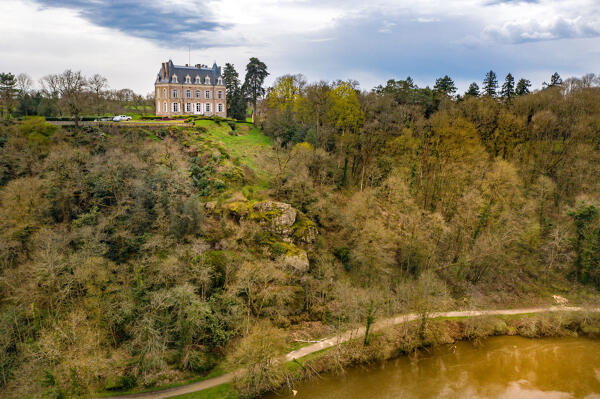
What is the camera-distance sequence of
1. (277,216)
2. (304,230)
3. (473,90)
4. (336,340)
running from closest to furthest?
1. (336,340)
2. (277,216)
3. (304,230)
4. (473,90)

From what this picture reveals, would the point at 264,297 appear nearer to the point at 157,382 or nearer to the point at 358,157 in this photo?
the point at 157,382

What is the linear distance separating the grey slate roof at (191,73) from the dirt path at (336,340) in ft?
174

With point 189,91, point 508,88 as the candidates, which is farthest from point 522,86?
point 189,91

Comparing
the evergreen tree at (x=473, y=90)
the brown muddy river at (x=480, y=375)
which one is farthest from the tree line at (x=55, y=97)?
the evergreen tree at (x=473, y=90)

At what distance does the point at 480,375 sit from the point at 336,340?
10995mm

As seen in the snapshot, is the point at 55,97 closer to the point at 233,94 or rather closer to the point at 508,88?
the point at 233,94

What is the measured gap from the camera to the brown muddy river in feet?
74.4

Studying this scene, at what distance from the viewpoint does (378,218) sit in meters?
33.5

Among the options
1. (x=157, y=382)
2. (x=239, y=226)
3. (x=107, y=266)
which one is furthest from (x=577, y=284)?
(x=107, y=266)

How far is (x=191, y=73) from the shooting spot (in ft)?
204

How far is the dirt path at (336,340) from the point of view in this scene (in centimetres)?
2155

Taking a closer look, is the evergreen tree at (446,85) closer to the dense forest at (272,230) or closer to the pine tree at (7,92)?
the dense forest at (272,230)

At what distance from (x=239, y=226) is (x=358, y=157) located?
857 inches

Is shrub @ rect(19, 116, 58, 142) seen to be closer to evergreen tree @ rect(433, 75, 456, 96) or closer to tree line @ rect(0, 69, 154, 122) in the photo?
tree line @ rect(0, 69, 154, 122)
